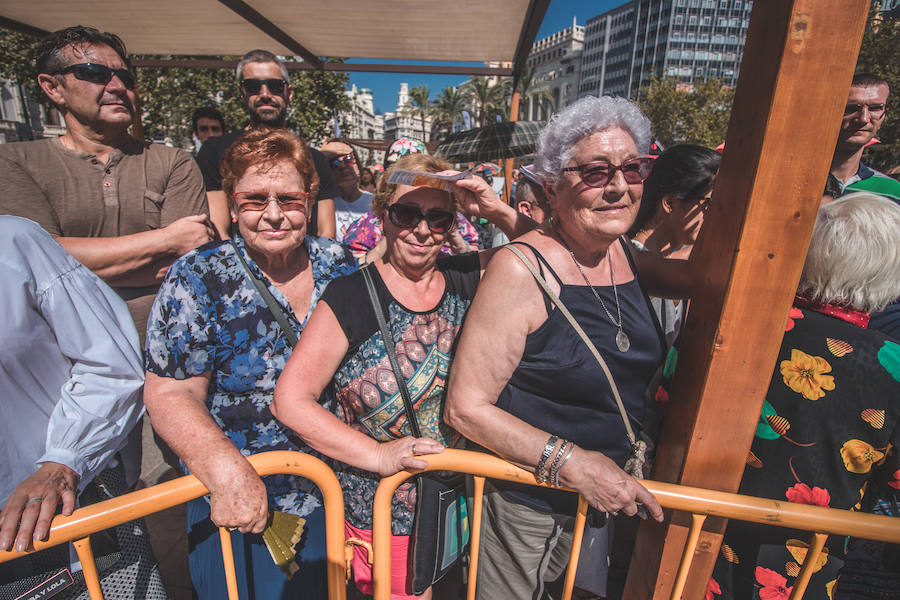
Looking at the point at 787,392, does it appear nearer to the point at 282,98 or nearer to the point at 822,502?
the point at 822,502

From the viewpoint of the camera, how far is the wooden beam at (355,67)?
488cm

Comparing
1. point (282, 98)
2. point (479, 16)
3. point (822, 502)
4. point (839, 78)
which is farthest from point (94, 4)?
point (822, 502)

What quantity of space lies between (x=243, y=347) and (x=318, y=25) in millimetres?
3965

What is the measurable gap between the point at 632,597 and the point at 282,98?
138 inches

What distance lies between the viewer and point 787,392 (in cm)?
135

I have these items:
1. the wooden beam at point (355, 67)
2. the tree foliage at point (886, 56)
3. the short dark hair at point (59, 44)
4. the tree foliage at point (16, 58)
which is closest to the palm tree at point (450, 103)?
the tree foliage at point (16, 58)

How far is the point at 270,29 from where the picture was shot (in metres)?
4.10

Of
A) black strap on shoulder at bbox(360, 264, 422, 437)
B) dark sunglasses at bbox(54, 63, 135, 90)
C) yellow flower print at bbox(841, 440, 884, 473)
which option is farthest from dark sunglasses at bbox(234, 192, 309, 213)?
yellow flower print at bbox(841, 440, 884, 473)

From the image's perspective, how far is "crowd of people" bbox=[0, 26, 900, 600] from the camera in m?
1.25

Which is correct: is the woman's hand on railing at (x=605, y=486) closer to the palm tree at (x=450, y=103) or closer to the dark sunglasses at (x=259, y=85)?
the dark sunglasses at (x=259, y=85)

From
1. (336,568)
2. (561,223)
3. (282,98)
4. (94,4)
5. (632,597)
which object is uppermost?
(94,4)

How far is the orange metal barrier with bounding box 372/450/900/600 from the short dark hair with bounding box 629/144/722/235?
1541mm

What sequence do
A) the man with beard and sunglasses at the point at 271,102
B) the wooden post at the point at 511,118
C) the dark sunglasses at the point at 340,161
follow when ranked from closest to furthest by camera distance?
1. the man with beard and sunglasses at the point at 271,102
2. the dark sunglasses at the point at 340,161
3. the wooden post at the point at 511,118

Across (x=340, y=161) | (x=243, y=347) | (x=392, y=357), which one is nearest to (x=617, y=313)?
(x=392, y=357)
